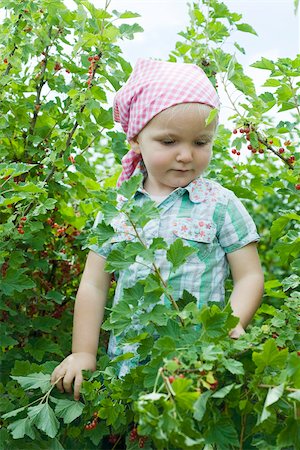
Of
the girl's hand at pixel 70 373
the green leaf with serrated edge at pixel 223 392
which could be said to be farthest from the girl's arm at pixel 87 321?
the green leaf with serrated edge at pixel 223 392

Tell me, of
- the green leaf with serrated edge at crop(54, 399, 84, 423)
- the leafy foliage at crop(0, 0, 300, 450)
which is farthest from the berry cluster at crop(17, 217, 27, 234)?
the green leaf with serrated edge at crop(54, 399, 84, 423)

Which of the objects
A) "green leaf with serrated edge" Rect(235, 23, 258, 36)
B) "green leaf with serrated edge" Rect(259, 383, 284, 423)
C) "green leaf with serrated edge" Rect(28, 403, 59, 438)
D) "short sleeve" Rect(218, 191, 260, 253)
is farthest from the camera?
"green leaf with serrated edge" Rect(235, 23, 258, 36)

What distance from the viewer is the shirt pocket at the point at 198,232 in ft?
8.02

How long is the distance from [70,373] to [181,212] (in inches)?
24.8

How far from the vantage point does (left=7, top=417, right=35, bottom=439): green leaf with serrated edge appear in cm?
215

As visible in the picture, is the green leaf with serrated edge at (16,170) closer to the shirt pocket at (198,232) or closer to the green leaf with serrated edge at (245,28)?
the shirt pocket at (198,232)

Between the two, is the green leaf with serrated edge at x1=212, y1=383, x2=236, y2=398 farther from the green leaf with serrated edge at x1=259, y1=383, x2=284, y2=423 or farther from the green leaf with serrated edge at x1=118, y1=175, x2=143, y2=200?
the green leaf with serrated edge at x1=118, y1=175, x2=143, y2=200

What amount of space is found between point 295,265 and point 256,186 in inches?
37.9

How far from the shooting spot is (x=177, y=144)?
244 centimetres

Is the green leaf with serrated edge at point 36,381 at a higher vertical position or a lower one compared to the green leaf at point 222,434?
lower

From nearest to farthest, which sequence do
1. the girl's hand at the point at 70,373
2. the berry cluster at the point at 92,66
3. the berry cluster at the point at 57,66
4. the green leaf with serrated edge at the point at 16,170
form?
the green leaf with serrated edge at the point at 16,170 < the girl's hand at the point at 70,373 < the berry cluster at the point at 92,66 < the berry cluster at the point at 57,66

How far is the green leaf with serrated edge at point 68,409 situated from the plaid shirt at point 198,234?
0.26 metres

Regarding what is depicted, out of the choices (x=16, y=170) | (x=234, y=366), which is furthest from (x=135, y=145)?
(x=234, y=366)

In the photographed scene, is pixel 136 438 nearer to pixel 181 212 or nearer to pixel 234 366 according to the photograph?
pixel 234 366
